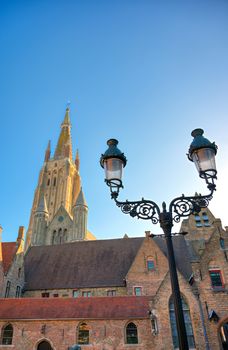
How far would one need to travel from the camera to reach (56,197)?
66.1 meters

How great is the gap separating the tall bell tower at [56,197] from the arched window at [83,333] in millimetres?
25367

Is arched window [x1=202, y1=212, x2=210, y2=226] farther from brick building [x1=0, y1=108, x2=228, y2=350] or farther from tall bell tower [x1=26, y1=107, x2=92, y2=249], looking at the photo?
tall bell tower [x1=26, y1=107, x2=92, y2=249]

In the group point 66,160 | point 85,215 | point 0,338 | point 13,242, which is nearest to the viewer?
point 0,338

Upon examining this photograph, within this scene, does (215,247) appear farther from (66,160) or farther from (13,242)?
(66,160)

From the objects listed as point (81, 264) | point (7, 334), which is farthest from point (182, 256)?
point (7, 334)

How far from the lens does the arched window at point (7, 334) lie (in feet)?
65.9

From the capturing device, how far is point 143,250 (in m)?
26.8

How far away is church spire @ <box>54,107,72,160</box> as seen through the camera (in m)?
76.1

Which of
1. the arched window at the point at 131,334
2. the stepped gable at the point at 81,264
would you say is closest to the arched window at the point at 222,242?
the arched window at the point at 131,334

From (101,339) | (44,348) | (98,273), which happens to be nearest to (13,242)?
(98,273)

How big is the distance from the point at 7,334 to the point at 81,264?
10985 mm

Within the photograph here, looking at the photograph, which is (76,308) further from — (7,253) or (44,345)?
(7,253)

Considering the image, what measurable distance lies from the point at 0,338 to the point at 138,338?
33.8ft

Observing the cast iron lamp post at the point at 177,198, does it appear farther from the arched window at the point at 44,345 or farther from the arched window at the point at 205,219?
the arched window at the point at 205,219
